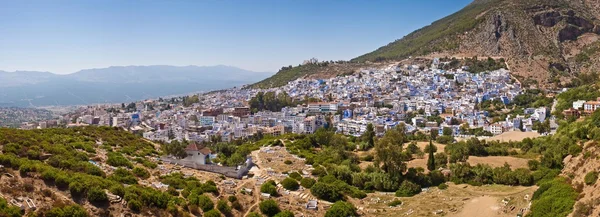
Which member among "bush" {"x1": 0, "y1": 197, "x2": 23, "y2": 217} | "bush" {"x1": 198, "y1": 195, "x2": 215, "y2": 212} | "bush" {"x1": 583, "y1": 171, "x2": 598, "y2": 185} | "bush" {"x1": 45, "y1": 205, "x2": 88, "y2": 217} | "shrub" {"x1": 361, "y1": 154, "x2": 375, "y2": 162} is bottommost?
"shrub" {"x1": 361, "y1": 154, "x2": 375, "y2": 162}

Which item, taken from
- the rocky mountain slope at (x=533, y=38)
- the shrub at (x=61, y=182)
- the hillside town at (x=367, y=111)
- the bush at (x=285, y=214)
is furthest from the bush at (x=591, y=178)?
the rocky mountain slope at (x=533, y=38)

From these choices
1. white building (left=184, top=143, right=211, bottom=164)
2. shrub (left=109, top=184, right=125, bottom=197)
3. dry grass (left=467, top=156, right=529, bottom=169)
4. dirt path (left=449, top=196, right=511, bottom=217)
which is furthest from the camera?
dry grass (left=467, top=156, right=529, bottom=169)

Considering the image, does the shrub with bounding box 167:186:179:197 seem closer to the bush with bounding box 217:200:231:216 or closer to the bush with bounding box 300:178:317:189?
the bush with bounding box 217:200:231:216

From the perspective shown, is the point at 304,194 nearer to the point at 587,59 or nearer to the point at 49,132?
the point at 49,132

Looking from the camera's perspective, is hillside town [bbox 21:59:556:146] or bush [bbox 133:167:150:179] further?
hillside town [bbox 21:59:556:146]

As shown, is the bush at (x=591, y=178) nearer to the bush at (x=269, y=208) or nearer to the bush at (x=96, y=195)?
the bush at (x=269, y=208)

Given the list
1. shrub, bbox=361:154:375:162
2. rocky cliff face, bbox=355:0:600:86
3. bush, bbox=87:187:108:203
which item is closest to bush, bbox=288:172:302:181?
shrub, bbox=361:154:375:162

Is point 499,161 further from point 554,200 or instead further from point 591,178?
point 554,200

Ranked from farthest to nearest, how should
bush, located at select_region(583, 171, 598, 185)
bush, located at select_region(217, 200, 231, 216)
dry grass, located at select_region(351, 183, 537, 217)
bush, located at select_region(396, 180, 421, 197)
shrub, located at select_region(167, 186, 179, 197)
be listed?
bush, located at select_region(396, 180, 421, 197) < dry grass, located at select_region(351, 183, 537, 217) < shrub, located at select_region(167, 186, 179, 197) < bush, located at select_region(217, 200, 231, 216) < bush, located at select_region(583, 171, 598, 185)
